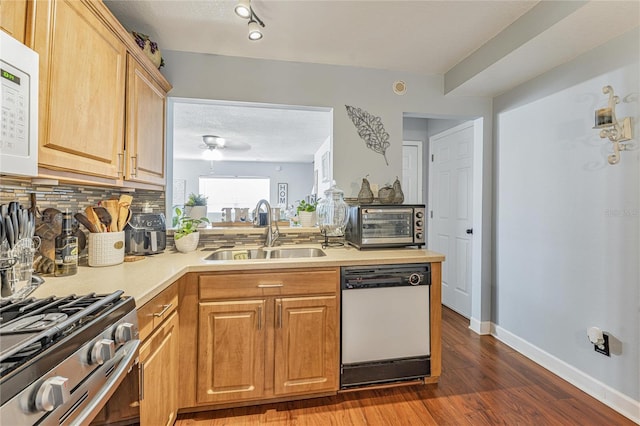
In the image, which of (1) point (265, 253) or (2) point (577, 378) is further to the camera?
(1) point (265, 253)

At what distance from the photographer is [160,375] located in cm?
132

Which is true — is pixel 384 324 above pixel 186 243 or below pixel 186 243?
below

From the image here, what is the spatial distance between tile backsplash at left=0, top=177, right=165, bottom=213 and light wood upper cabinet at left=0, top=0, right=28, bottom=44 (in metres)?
0.61

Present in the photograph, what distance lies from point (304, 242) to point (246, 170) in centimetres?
551

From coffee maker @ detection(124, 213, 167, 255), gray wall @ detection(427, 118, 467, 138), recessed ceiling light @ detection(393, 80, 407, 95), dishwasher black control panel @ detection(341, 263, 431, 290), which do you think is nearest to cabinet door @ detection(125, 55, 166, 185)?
coffee maker @ detection(124, 213, 167, 255)

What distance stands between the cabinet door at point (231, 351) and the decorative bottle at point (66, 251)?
624 millimetres

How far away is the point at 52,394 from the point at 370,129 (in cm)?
237

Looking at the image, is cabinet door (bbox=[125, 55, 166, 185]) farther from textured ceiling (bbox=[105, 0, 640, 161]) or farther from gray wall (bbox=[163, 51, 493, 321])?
textured ceiling (bbox=[105, 0, 640, 161])

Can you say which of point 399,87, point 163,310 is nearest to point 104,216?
point 163,310

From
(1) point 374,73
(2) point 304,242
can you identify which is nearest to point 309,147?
(1) point 374,73

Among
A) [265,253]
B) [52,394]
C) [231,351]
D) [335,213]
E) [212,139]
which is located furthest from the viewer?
[212,139]

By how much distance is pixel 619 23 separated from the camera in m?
1.59

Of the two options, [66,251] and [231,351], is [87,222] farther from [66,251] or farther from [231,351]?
[231,351]

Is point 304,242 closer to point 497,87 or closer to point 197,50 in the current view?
point 197,50
